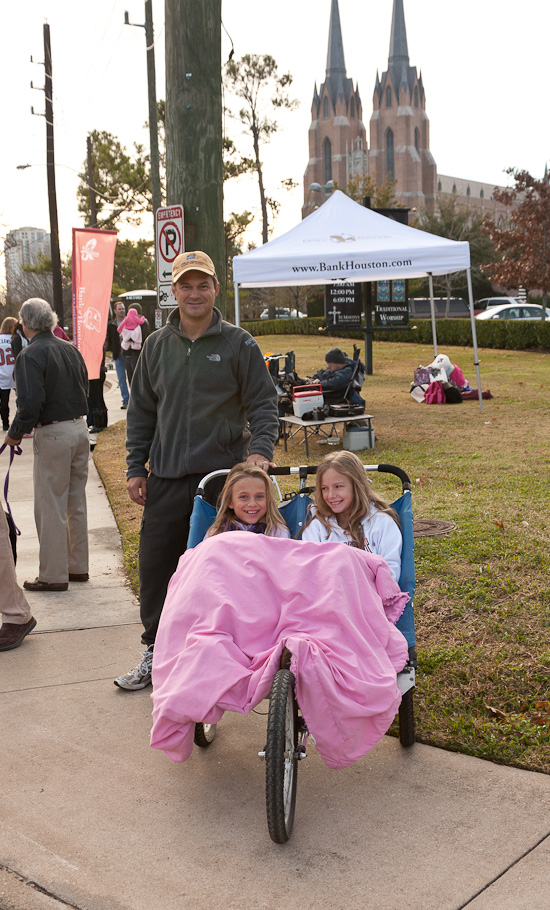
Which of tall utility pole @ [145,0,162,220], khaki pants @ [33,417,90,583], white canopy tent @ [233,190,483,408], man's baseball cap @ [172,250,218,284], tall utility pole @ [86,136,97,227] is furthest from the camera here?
tall utility pole @ [86,136,97,227]

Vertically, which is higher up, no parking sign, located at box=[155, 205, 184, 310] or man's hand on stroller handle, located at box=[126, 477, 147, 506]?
no parking sign, located at box=[155, 205, 184, 310]

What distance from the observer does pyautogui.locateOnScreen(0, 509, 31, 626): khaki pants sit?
5211mm

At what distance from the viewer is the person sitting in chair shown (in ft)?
39.5

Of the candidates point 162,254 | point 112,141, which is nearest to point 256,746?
point 162,254

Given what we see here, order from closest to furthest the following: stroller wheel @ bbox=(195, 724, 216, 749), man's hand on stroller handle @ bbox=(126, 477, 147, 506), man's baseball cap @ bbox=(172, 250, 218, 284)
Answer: stroller wheel @ bbox=(195, 724, 216, 749) < man's baseball cap @ bbox=(172, 250, 218, 284) < man's hand on stroller handle @ bbox=(126, 477, 147, 506)

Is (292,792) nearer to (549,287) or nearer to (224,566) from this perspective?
(224,566)

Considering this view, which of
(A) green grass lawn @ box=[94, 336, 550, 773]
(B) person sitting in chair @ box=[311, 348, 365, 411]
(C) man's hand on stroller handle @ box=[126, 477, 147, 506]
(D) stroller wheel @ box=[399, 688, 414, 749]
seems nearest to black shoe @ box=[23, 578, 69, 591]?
(A) green grass lawn @ box=[94, 336, 550, 773]

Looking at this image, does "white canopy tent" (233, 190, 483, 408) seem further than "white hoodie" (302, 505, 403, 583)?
Yes

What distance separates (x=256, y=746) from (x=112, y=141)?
1773 inches

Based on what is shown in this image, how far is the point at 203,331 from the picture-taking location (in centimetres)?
436

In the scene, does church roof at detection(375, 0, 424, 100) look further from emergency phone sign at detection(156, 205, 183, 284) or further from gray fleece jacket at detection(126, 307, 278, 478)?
gray fleece jacket at detection(126, 307, 278, 478)

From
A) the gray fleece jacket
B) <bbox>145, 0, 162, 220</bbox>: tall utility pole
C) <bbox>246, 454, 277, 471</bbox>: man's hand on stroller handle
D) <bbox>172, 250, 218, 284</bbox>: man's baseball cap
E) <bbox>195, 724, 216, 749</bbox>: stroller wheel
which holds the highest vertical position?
<bbox>145, 0, 162, 220</bbox>: tall utility pole

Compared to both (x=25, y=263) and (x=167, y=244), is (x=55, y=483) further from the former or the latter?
(x=25, y=263)

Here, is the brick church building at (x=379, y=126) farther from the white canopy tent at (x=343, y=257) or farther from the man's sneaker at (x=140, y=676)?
the man's sneaker at (x=140, y=676)
